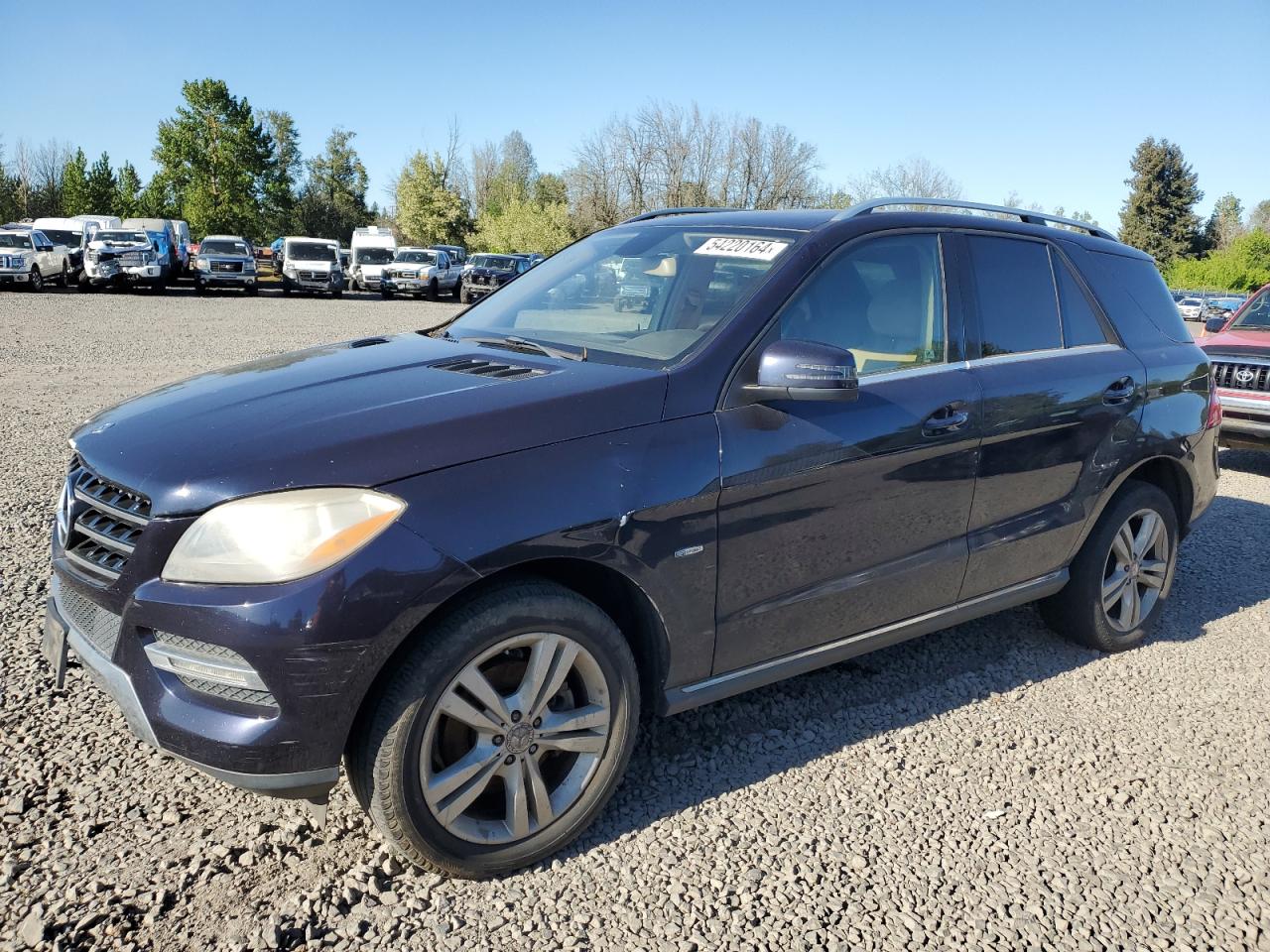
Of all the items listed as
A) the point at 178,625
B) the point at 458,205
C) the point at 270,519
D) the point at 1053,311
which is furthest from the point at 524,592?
the point at 458,205

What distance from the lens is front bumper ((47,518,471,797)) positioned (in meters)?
2.18

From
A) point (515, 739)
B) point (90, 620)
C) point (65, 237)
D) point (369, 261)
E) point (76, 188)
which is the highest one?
point (76, 188)

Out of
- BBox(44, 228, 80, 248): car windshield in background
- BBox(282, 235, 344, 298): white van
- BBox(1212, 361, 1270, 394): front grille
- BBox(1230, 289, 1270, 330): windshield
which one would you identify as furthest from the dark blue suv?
BBox(44, 228, 80, 248): car windshield in background

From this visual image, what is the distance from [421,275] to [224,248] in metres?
6.50

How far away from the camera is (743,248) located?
11.0 feet

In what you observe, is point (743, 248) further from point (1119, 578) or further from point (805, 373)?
point (1119, 578)

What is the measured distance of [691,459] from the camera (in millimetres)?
2727

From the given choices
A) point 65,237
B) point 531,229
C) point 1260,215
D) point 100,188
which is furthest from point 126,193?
point 1260,215

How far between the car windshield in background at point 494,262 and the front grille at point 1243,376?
2887 cm

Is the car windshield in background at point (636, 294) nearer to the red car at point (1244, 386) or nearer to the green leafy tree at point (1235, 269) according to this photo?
the red car at point (1244, 386)

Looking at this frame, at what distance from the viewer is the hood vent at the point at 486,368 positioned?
9.36 feet

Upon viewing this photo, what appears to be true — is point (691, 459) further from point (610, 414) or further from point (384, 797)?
point (384, 797)

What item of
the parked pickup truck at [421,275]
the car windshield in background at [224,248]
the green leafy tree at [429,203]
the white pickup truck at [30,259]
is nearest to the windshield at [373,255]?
the parked pickup truck at [421,275]

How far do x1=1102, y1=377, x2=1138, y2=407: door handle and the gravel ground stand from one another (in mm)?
1186
